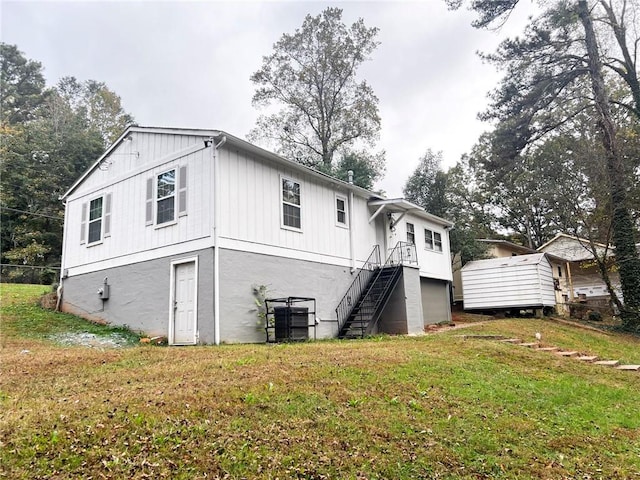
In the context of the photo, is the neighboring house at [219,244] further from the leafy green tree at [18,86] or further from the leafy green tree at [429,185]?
the leafy green tree at [18,86]

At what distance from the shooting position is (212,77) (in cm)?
1738

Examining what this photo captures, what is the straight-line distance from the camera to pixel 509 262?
19219 millimetres

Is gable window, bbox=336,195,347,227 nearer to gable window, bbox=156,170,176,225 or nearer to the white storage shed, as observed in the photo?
gable window, bbox=156,170,176,225

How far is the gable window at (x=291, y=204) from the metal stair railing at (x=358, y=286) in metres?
2.81

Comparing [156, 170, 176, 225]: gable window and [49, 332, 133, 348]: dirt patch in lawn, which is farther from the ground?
[156, 170, 176, 225]: gable window

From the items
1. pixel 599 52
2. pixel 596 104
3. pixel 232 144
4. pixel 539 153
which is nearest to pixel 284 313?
pixel 232 144

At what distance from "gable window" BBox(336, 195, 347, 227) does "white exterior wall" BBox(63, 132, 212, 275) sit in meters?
4.72

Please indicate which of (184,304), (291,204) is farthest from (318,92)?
(184,304)

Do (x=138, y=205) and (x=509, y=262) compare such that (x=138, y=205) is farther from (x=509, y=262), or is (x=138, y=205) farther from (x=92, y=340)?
(x=509, y=262)

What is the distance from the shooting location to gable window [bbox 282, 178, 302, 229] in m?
11.7

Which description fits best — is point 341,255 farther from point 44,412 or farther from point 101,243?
point 44,412

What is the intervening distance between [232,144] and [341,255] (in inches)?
193

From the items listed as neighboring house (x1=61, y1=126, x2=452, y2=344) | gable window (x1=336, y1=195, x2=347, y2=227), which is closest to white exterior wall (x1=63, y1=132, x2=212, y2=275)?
neighboring house (x1=61, y1=126, x2=452, y2=344)

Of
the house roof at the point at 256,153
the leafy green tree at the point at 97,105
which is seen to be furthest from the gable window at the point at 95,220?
the leafy green tree at the point at 97,105
